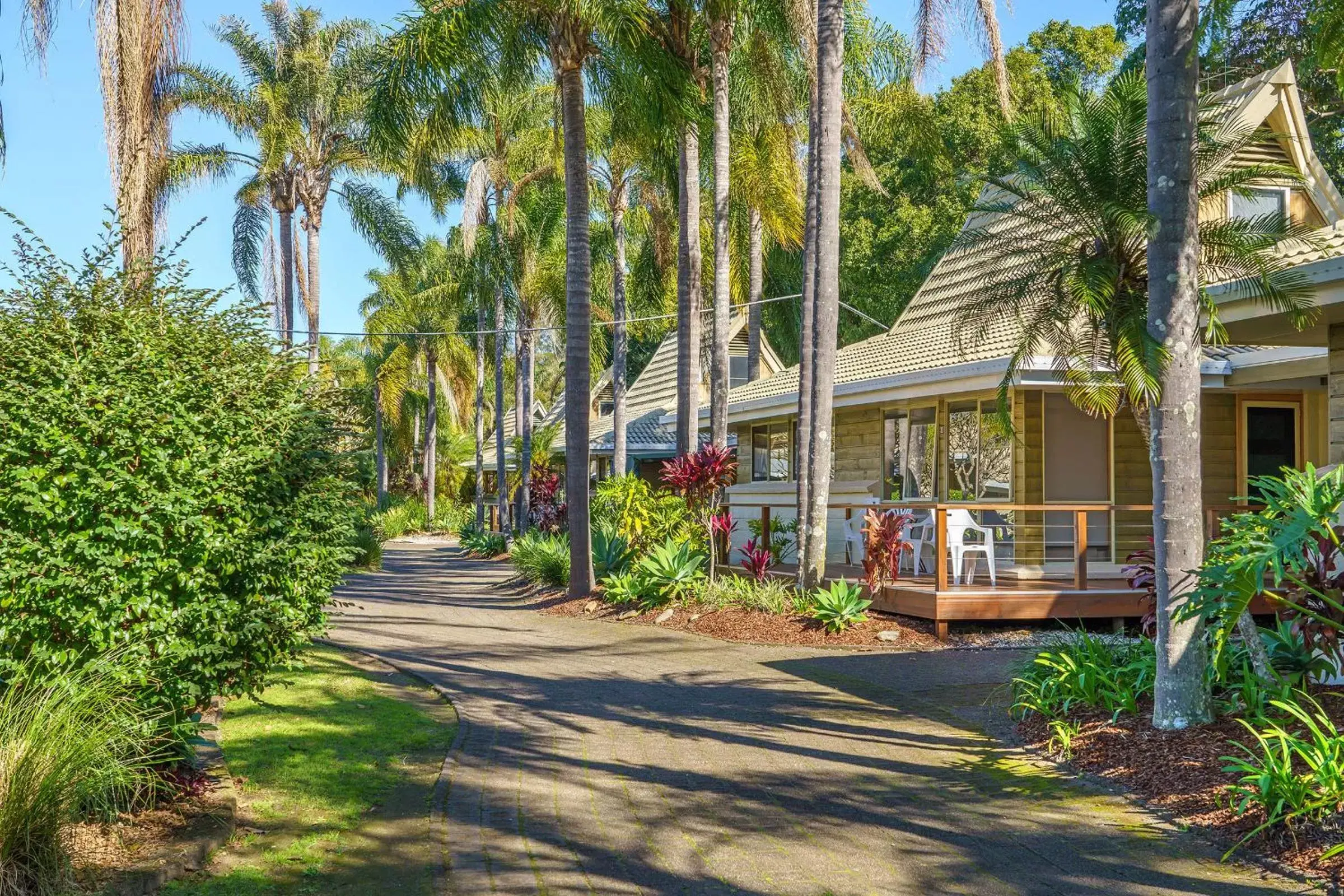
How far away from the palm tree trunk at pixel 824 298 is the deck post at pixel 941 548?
1.75m

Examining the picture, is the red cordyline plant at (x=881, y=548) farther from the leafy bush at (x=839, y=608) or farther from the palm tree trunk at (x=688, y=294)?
the palm tree trunk at (x=688, y=294)

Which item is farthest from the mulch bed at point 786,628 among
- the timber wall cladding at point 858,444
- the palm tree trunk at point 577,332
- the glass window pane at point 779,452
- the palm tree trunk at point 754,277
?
the palm tree trunk at point 754,277

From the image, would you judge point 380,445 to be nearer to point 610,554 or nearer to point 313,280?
point 313,280

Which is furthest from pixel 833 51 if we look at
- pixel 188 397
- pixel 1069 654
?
pixel 188 397

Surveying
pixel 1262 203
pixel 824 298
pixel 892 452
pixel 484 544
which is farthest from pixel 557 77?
pixel 484 544

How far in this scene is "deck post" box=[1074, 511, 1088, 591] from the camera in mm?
13516

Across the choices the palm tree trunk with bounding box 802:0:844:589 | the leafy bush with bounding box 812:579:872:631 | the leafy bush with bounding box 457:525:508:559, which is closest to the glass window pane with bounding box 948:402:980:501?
the palm tree trunk with bounding box 802:0:844:589

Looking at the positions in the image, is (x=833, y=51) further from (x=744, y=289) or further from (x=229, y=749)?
(x=744, y=289)

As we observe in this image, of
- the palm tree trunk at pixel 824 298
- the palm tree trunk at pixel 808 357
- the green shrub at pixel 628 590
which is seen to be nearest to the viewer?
the palm tree trunk at pixel 824 298

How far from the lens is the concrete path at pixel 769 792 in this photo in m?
5.39

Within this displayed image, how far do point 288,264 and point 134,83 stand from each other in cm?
1569

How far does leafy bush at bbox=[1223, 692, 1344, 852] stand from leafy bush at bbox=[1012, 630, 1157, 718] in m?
1.86

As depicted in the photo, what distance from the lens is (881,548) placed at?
46.9 ft

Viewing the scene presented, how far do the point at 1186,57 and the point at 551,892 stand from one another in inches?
259
